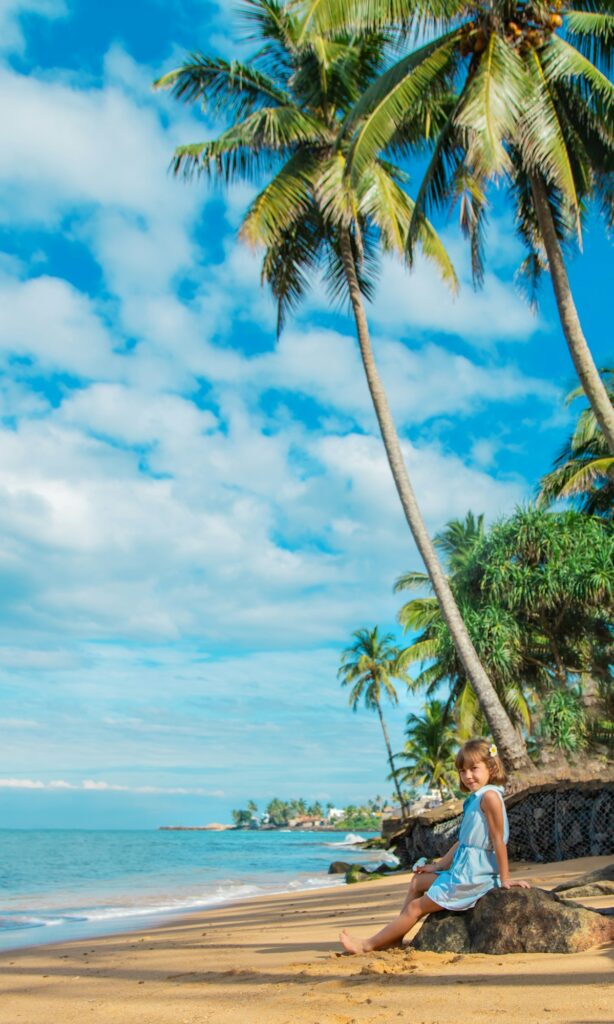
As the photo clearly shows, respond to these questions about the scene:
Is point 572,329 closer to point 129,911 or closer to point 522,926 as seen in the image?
point 522,926

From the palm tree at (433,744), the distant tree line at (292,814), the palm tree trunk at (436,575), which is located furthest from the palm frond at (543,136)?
the distant tree line at (292,814)

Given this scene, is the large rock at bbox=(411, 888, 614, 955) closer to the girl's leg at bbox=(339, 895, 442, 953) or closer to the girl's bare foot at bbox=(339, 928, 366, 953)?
the girl's leg at bbox=(339, 895, 442, 953)

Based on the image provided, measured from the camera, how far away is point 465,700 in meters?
27.1

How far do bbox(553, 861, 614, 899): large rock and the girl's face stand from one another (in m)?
2.50

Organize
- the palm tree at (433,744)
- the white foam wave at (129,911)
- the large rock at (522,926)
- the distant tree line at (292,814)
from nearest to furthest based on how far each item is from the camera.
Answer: the large rock at (522,926) < the white foam wave at (129,911) < the palm tree at (433,744) < the distant tree line at (292,814)

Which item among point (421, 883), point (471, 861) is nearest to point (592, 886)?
point (421, 883)

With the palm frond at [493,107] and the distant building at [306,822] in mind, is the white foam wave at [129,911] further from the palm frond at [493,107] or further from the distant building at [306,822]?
the distant building at [306,822]

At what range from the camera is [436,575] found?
1488 cm

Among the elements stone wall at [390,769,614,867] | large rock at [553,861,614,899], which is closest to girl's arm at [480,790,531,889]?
large rock at [553,861,614,899]

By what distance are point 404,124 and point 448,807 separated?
43.6 feet

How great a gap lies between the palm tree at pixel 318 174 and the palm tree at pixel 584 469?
1037cm

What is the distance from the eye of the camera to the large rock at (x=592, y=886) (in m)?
6.68

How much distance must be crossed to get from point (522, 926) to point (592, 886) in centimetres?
275

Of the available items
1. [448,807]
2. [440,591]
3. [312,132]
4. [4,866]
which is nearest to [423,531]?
[440,591]
